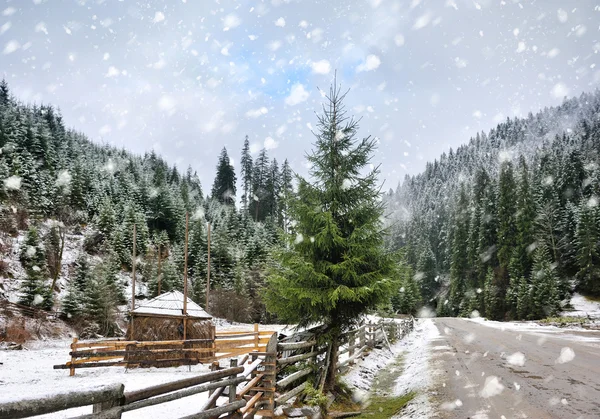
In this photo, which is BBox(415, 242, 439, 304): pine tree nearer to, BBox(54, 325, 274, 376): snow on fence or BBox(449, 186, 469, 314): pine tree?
BBox(449, 186, 469, 314): pine tree

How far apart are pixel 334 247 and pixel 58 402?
8531mm

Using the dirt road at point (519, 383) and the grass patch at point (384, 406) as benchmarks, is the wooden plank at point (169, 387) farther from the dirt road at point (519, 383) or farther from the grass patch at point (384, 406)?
the dirt road at point (519, 383)

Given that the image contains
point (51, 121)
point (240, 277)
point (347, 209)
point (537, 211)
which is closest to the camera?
point (347, 209)

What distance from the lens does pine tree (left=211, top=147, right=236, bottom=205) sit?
95.5 meters

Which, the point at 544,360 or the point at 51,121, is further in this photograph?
the point at 51,121

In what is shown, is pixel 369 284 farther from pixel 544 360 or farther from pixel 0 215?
pixel 0 215

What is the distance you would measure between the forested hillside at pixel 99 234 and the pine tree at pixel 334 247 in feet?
67.7

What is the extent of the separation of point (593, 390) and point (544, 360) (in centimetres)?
481

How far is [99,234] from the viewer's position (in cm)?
6019

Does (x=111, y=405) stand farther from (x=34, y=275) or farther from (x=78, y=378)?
(x=34, y=275)

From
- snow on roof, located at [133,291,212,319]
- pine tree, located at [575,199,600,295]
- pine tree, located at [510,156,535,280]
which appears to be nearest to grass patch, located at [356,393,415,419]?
snow on roof, located at [133,291,212,319]

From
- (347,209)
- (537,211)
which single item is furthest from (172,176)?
(347,209)

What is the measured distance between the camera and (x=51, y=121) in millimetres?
97750

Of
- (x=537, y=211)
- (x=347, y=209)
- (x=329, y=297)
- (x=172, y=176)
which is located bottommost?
(x=329, y=297)
